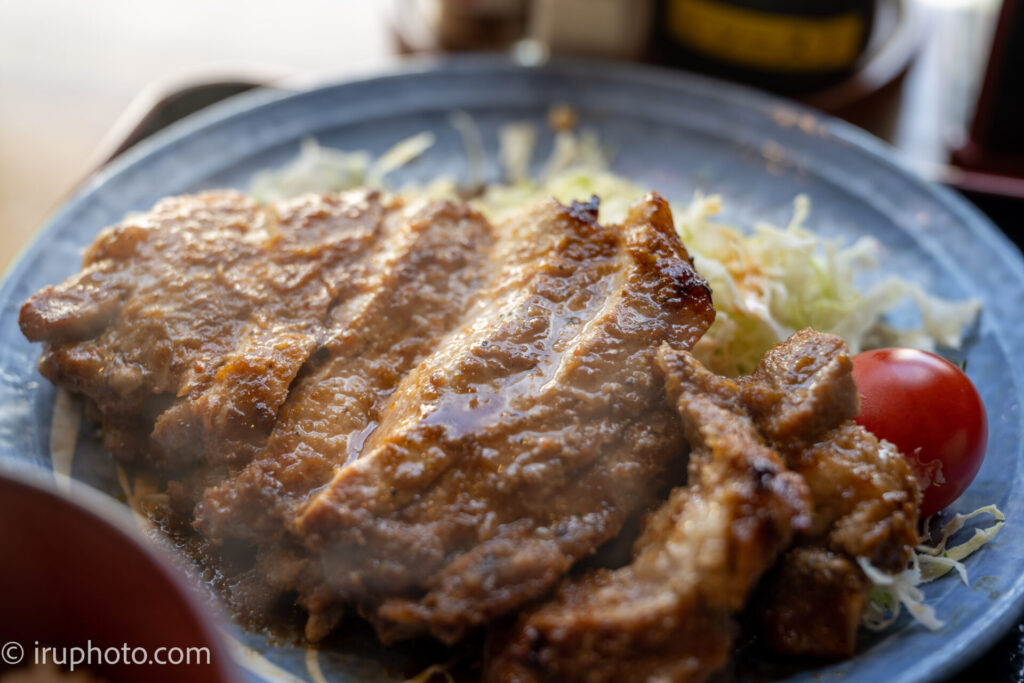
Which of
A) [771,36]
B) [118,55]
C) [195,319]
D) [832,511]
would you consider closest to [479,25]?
[771,36]

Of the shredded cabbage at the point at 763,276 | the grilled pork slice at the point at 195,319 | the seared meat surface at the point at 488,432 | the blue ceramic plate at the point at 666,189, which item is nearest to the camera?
the seared meat surface at the point at 488,432

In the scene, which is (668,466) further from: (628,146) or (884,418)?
(628,146)

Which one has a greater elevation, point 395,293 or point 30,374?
point 395,293

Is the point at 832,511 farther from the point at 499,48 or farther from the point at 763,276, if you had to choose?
the point at 499,48

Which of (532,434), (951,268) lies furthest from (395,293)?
(951,268)

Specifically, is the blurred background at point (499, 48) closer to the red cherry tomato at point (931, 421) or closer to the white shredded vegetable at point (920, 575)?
the red cherry tomato at point (931, 421)

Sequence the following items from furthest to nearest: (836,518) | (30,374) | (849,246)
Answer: (849,246)
(30,374)
(836,518)

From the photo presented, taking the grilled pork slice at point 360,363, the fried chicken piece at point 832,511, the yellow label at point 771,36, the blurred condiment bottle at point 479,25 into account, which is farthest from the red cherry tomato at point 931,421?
the blurred condiment bottle at point 479,25

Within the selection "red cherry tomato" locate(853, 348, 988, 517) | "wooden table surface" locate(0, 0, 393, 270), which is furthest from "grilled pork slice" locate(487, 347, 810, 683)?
"wooden table surface" locate(0, 0, 393, 270)
